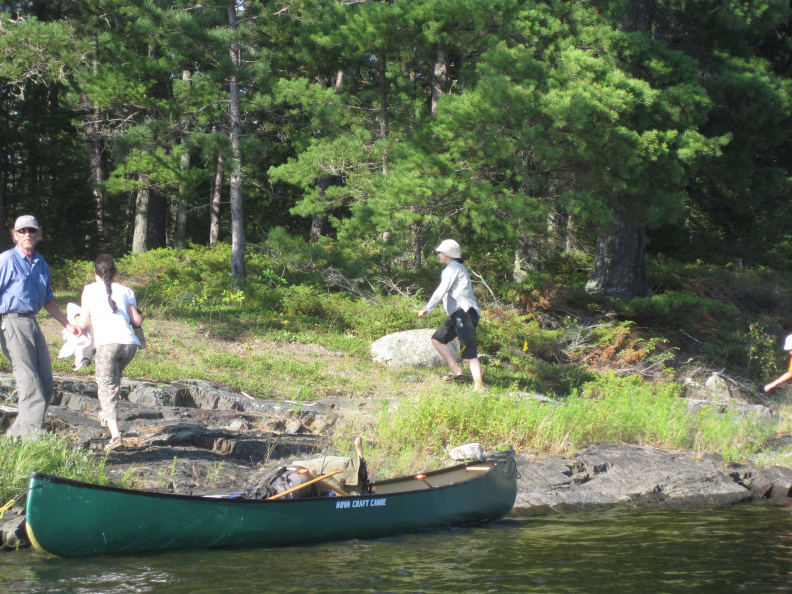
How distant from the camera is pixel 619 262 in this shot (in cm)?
1830

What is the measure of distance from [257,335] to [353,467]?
7585mm

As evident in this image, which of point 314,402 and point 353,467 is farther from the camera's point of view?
point 314,402

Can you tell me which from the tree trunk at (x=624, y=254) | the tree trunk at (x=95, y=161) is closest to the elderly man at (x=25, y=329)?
the tree trunk at (x=624, y=254)

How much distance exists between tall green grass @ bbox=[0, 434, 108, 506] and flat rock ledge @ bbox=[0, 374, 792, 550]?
300mm

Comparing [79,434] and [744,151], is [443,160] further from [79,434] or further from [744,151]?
[79,434]

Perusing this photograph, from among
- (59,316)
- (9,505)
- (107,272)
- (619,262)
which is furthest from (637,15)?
(9,505)

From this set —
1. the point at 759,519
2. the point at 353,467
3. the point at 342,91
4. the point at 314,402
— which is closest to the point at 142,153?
the point at 342,91

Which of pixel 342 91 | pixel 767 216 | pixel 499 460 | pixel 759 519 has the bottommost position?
pixel 759 519

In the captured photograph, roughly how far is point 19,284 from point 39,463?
1525mm

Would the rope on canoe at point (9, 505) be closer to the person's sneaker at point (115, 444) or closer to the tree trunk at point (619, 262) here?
the person's sneaker at point (115, 444)

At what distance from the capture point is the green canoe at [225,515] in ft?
19.0

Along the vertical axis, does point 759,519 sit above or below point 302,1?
below

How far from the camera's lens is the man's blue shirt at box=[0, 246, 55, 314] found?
685cm

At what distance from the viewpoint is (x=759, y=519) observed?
8.39 metres
